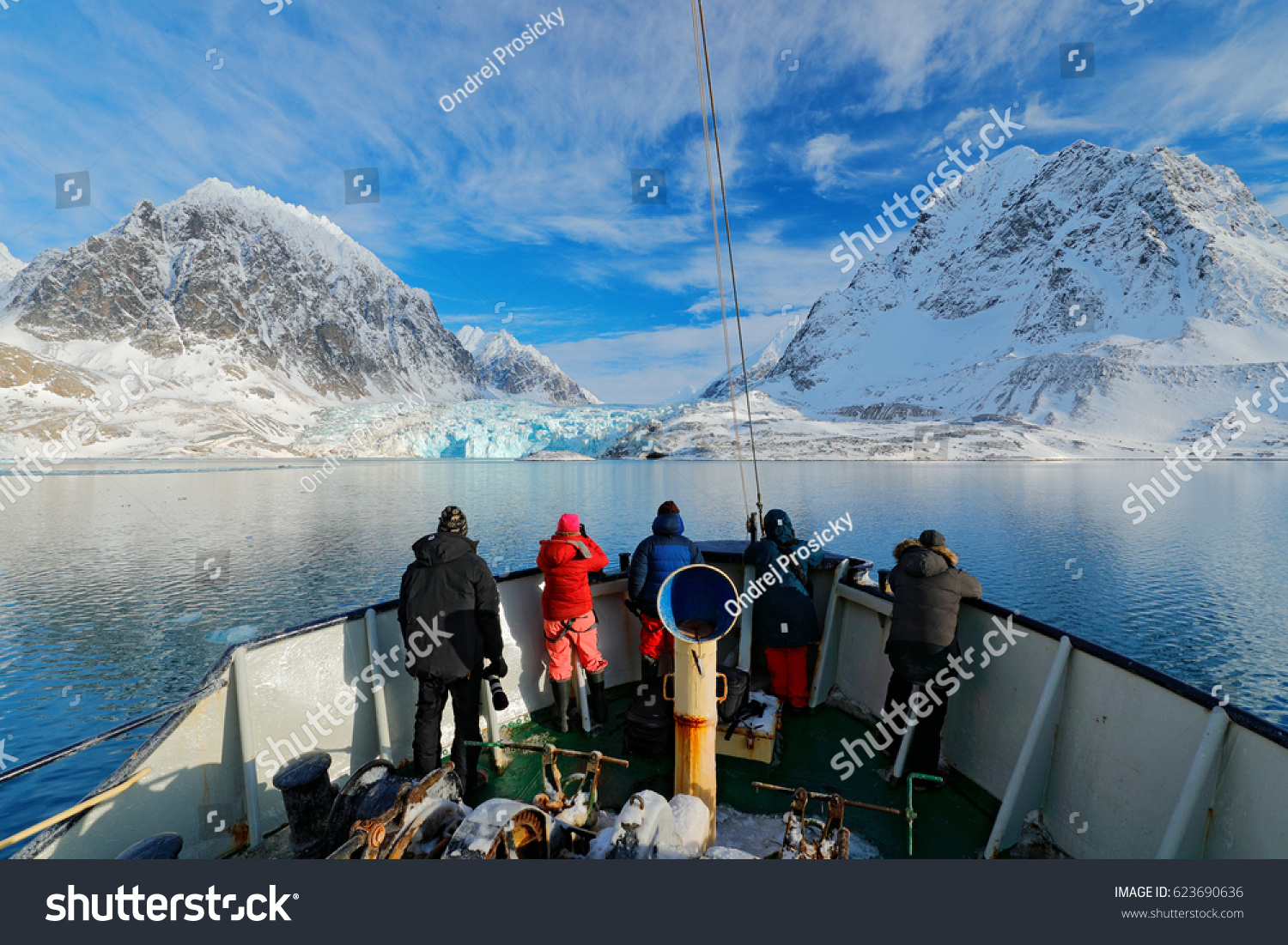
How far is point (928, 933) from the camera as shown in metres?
1.91

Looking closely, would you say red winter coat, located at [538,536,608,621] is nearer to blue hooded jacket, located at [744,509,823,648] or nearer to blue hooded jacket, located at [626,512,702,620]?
blue hooded jacket, located at [626,512,702,620]

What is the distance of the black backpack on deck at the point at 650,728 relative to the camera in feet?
14.5

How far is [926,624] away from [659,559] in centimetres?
204

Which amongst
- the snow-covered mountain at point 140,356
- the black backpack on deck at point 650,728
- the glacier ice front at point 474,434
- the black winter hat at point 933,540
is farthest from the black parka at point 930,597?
the snow-covered mountain at point 140,356

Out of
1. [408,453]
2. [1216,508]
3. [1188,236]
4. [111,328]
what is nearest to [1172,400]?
[1188,236]

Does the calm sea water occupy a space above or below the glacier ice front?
below

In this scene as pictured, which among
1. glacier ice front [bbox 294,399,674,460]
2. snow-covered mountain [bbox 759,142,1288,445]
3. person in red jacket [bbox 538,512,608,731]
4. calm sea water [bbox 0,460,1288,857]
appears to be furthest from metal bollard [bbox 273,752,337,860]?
snow-covered mountain [bbox 759,142,1288,445]

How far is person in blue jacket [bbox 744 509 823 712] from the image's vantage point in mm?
4953

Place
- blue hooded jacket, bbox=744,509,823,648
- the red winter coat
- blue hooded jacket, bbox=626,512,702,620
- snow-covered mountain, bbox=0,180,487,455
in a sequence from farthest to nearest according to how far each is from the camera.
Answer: snow-covered mountain, bbox=0,180,487,455, blue hooded jacket, bbox=744,509,823,648, blue hooded jacket, bbox=626,512,702,620, the red winter coat

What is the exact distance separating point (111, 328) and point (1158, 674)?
245 meters

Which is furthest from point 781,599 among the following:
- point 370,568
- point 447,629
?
point 370,568

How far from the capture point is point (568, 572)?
455 centimetres

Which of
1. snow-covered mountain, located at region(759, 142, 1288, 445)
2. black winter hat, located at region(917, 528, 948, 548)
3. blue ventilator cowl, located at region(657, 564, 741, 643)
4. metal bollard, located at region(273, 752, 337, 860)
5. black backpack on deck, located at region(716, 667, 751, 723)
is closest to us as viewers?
metal bollard, located at region(273, 752, 337, 860)

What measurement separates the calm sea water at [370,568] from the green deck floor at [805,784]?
240 inches
